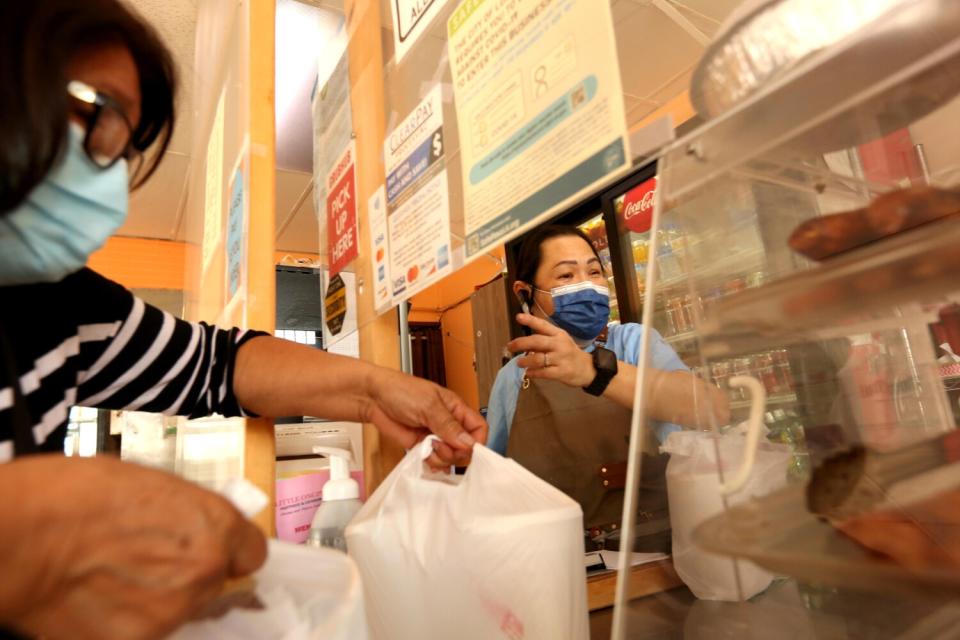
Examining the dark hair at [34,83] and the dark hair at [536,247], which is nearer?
the dark hair at [34,83]

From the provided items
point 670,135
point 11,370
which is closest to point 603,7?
point 670,135

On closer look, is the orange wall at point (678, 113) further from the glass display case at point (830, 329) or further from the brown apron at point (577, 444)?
the brown apron at point (577, 444)

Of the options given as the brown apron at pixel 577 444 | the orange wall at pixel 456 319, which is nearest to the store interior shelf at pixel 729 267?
the brown apron at pixel 577 444

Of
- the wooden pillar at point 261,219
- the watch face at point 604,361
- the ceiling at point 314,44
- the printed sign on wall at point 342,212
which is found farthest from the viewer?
the ceiling at point 314,44

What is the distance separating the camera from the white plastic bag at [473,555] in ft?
1.71

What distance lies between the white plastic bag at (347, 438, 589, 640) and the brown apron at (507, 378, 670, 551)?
88 centimetres

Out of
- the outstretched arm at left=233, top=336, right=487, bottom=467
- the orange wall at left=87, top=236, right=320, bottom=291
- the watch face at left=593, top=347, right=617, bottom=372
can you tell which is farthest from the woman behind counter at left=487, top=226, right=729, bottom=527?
the orange wall at left=87, top=236, right=320, bottom=291

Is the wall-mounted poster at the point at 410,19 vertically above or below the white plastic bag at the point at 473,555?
above

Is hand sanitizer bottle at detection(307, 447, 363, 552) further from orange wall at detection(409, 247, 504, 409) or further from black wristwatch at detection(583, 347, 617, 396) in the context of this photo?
orange wall at detection(409, 247, 504, 409)

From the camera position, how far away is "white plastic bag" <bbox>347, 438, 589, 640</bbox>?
0.52 m

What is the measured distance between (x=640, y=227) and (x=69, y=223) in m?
2.39

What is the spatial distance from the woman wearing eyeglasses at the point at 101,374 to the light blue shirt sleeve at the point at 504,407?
1.00 metres

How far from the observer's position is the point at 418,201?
905mm

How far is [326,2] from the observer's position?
6.37 ft
